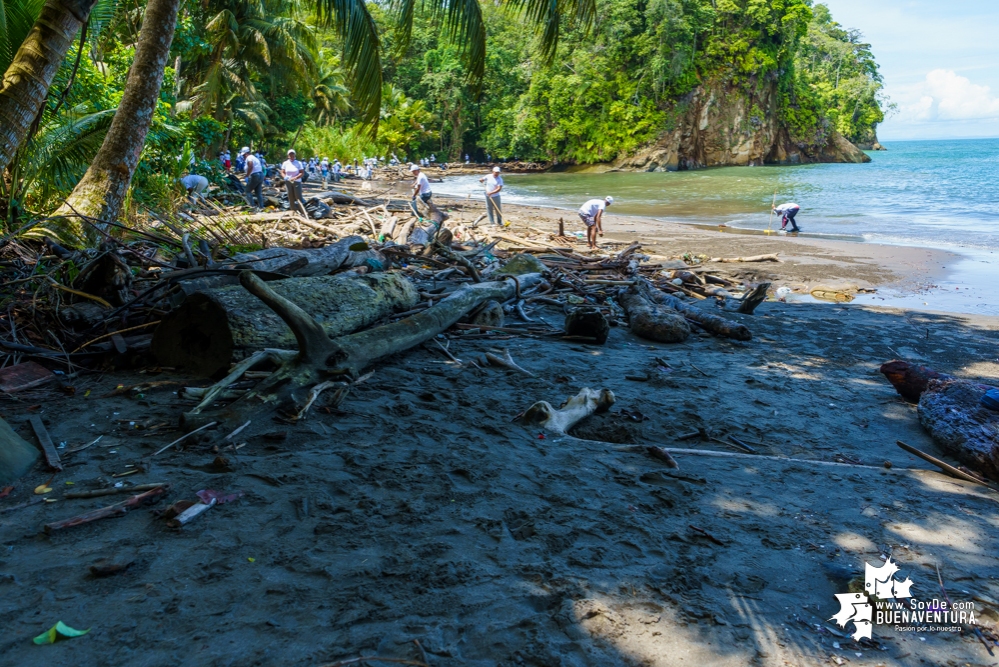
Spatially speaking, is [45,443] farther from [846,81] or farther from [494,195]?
[846,81]

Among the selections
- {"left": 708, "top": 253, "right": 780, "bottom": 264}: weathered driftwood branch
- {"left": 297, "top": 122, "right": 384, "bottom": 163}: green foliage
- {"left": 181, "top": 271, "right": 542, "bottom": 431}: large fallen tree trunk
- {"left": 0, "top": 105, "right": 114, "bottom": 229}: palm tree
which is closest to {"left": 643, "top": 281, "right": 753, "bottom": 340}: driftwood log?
{"left": 181, "top": 271, "right": 542, "bottom": 431}: large fallen tree trunk

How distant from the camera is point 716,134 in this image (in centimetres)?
5372

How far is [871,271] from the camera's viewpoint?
12.8m

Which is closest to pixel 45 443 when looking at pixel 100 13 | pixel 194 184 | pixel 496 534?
pixel 496 534

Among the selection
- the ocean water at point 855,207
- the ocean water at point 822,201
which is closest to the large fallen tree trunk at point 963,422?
the ocean water at point 855,207

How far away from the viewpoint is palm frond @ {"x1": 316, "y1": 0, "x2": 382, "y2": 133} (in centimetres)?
797

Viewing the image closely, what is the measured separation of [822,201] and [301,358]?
28603 millimetres

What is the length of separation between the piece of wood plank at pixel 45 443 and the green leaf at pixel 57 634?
54.0 inches

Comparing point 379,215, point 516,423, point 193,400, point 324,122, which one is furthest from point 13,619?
point 324,122

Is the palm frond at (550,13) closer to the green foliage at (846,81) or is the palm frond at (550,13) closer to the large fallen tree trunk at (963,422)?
the large fallen tree trunk at (963,422)

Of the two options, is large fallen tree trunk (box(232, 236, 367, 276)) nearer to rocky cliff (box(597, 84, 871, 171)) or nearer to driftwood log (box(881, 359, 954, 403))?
driftwood log (box(881, 359, 954, 403))

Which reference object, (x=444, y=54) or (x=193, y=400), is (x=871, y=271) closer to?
(x=193, y=400)

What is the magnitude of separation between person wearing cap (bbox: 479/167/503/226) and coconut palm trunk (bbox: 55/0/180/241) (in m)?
9.18

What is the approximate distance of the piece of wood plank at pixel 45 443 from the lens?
131 inches
